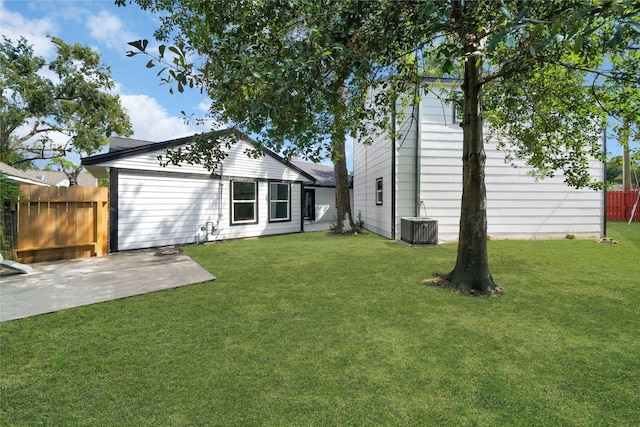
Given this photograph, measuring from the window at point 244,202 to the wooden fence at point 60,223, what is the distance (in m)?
3.70

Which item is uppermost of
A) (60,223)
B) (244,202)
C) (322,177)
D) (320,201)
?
(322,177)

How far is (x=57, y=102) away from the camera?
55.8 ft

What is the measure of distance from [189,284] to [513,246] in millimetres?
7936

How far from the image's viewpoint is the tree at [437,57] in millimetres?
2145

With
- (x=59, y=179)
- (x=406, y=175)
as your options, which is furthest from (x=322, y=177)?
(x=59, y=179)

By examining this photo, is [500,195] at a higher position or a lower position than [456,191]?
lower

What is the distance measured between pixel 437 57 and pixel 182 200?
27.9 feet

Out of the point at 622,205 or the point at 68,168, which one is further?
the point at 68,168

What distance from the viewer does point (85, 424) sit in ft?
5.71

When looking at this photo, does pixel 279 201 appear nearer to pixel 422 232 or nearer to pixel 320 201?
pixel 422 232

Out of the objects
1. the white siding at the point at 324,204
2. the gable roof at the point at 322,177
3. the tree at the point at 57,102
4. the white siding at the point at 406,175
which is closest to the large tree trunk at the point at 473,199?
the white siding at the point at 406,175

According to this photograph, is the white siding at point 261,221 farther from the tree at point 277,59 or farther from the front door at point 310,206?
the tree at point 277,59

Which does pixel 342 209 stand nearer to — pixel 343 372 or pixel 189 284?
pixel 189 284

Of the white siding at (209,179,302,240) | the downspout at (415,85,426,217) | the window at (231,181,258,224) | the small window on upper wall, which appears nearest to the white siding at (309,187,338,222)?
the white siding at (209,179,302,240)
